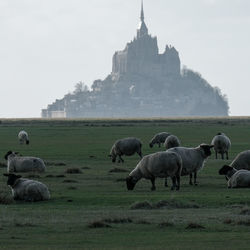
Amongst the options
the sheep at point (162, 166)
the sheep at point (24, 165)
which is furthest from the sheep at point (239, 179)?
the sheep at point (24, 165)

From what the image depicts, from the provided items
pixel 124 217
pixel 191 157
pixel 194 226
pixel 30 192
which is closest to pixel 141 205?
pixel 124 217

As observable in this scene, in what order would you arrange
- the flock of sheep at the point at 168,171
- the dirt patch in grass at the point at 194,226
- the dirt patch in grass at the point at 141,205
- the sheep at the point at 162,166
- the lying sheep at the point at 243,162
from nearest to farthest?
the dirt patch in grass at the point at 194,226, the dirt patch in grass at the point at 141,205, the flock of sheep at the point at 168,171, the sheep at the point at 162,166, the lying sheep at the point at 243,162

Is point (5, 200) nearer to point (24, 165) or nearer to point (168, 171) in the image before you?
point (168, 171)

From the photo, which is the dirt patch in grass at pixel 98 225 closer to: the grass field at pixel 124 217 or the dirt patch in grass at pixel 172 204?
the grass field at pixel 124 217

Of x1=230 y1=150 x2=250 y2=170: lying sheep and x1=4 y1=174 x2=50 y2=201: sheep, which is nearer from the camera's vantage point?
x1=4 y1=174 x2=50 y2=201: sheep

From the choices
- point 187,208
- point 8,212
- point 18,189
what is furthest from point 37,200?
point 187,208

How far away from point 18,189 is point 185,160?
7000 millimetres

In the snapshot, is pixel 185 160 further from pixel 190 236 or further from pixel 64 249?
pixel 64 249

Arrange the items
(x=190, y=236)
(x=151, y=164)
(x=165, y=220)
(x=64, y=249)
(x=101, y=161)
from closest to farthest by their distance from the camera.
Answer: (x=64, y=249) → (x=190, y=236) → (x=165, y=220) → (x=151, y=164) → (x=101, y=161)

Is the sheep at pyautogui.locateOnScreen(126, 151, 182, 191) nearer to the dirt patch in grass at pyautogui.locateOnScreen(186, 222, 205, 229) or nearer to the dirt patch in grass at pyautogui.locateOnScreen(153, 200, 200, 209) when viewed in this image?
the dirt patch in grass at pyautogui.locateOnScreen(153, 200, 200, 209)

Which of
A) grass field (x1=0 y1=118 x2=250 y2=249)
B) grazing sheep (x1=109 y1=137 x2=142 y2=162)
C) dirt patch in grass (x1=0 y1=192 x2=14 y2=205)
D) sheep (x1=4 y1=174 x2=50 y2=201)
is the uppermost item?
grazing sheep (x1=109 y1=137 x2=142 y2=162)

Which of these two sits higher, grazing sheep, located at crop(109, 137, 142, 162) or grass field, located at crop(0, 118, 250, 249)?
grazing sheep, located at crop(109, 137, 142, 162)

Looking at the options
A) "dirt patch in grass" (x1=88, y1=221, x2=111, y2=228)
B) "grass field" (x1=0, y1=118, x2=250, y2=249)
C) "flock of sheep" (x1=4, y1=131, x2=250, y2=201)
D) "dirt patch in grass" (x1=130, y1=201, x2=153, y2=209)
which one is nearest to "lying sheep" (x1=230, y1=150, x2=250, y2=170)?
"flock of sheep" (x1=4, y1=131, x2=250, y2=201)

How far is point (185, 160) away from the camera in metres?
30.6
